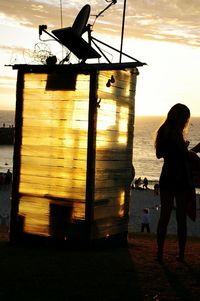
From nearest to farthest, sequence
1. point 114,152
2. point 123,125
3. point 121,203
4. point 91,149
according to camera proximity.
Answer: point 91,149
point 114,152
point 123,125
point 121,203

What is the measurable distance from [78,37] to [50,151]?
1.63 m

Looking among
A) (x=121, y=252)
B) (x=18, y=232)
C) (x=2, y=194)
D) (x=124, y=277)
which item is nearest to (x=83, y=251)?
(x=121, y=252)

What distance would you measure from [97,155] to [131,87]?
51.8 inches

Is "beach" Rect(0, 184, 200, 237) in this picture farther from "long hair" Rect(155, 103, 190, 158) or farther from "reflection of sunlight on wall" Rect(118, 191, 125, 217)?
"long hair" Rect(155, 103, 190, 158)

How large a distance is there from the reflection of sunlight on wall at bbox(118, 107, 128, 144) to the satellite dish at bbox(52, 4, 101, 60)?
2.94 ft

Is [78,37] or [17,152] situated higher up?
[78,37]

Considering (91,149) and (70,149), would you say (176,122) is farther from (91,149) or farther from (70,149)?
(70,149)

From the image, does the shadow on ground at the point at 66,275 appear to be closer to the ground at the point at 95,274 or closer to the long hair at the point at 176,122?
the ground at the point at 95,274

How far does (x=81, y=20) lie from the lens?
748cm

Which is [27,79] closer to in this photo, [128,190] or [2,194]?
[128,190]

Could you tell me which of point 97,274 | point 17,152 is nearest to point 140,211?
point 17,152

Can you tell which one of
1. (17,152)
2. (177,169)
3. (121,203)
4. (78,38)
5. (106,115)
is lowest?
(121,203)

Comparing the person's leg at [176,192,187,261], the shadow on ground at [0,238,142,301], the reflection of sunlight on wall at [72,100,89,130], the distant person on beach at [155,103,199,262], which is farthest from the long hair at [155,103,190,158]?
the shadow on ground at [0,238,142,301]

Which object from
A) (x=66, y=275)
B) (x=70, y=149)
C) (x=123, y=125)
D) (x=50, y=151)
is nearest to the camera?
(x=66, y=275)
